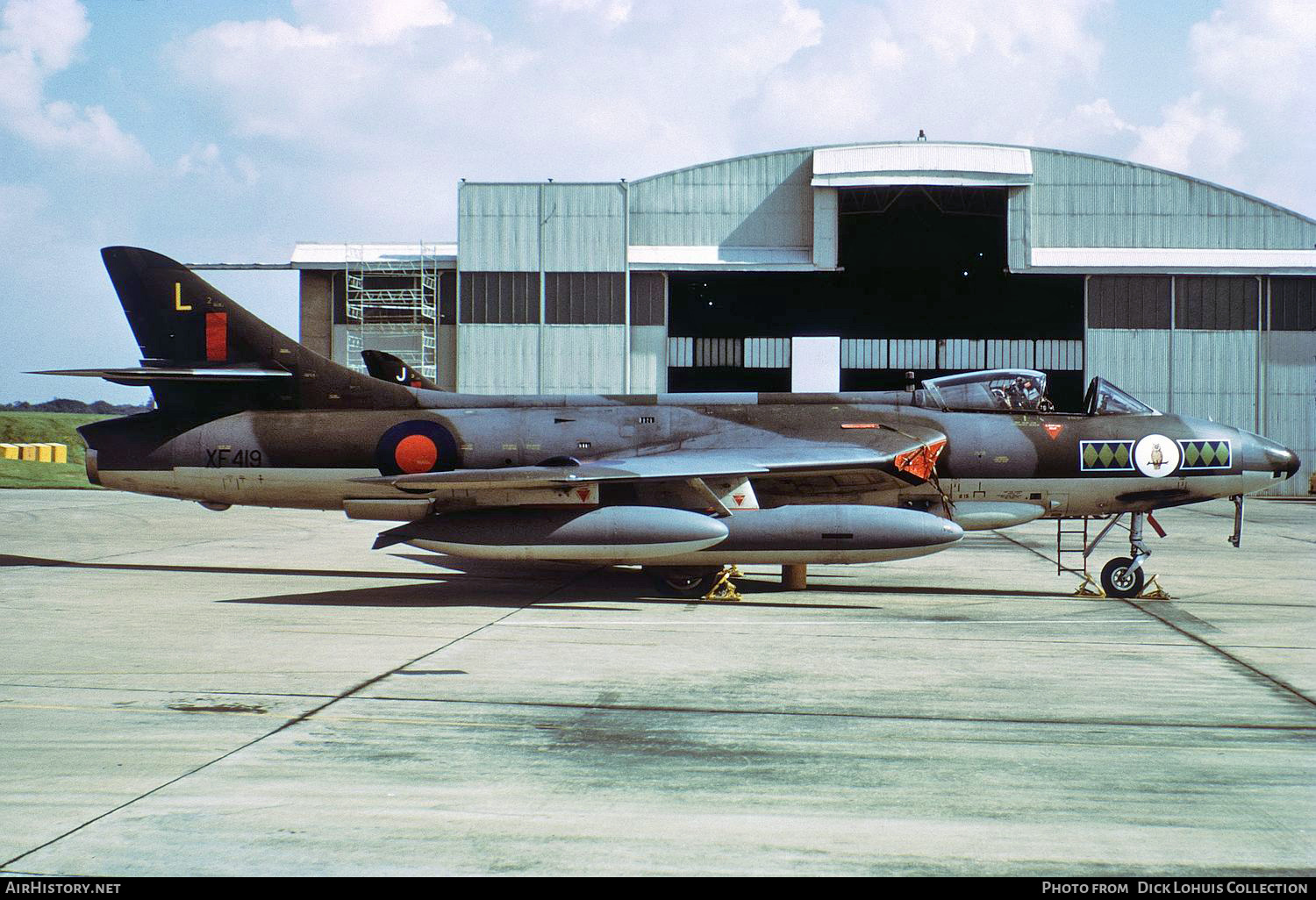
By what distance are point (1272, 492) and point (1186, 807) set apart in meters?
36.8

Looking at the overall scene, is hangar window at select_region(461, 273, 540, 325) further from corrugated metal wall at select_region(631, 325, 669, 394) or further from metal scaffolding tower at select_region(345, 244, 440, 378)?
corrugated metal wall at select_region(631, 325, 669, 394)

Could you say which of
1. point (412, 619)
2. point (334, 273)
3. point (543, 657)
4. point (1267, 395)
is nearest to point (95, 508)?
point (334, 273)

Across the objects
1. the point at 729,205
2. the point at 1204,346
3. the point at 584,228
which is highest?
the point at 729,205

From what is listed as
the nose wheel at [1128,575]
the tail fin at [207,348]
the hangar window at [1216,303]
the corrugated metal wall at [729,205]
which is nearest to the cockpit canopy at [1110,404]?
the nose wheel at [1128,575]

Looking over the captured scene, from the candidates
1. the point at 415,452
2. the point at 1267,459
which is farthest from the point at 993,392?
the point at 415,452

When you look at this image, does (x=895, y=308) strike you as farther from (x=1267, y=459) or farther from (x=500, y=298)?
(x=1267, y=459)

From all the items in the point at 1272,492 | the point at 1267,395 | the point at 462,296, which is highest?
the point at 462,296

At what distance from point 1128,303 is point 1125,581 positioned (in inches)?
962

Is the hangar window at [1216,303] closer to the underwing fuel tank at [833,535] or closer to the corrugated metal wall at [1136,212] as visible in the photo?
the corrugated metal wall at [1136,212]

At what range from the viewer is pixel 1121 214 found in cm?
3369

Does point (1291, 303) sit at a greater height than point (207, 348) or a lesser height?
greater

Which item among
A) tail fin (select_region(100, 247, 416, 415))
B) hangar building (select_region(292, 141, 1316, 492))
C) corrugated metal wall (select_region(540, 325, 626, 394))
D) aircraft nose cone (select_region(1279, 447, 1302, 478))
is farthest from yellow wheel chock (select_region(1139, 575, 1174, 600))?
corrugated metal wall (select_region(540, 325, 626, 394))

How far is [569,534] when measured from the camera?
38.3 feet

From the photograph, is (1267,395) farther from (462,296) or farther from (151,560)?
(151,560)
